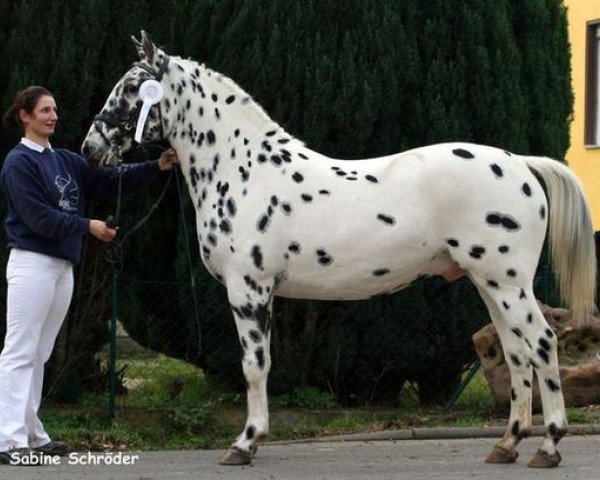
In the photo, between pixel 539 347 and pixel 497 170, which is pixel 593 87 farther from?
pixel 539 347

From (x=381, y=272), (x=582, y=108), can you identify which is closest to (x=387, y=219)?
(x=381, y=272)

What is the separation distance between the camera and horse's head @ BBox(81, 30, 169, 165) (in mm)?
7410

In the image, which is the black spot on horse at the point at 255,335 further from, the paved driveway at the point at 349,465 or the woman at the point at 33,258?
the woman at the point at 33,258

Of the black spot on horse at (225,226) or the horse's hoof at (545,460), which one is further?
the black spot on horse at (225,226)

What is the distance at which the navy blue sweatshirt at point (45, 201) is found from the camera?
7113 millimetres

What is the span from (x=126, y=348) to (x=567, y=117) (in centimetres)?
418

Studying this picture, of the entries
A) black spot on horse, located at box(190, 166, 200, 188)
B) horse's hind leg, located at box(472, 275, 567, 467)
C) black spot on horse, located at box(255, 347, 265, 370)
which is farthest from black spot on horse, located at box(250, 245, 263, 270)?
horse's hind leg, located at box(472, 275, 567, 467)

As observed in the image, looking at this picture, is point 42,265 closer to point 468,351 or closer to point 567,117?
point 468,351

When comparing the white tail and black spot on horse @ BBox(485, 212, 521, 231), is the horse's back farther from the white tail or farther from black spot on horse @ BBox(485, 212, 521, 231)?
the white tail

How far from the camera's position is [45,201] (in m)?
7.25

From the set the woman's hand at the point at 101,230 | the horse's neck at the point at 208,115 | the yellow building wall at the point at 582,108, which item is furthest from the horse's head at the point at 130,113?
the yellow building wall at the point at 582,108

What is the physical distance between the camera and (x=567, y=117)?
1009 cm

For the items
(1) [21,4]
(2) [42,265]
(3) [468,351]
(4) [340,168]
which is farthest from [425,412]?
(1) [21,4]

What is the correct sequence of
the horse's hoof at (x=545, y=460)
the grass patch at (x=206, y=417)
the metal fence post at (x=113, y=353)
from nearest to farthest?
the horse's hoof at (x=545, y=460) < the grass patch at (x=206, y=417) < the metal fence post at (x=113, y=353)
